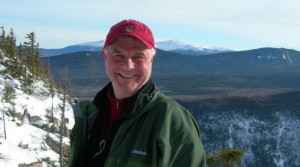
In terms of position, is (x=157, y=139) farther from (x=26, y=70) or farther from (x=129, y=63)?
(x=26, y=70)

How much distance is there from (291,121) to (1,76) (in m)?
129

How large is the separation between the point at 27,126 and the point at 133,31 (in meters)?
56.9

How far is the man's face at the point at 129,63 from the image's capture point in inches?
148

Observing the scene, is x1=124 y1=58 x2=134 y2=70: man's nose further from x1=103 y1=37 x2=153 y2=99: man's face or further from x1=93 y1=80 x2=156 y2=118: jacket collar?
x1=93 y1=80 x2=156 y2=118: jacket collar

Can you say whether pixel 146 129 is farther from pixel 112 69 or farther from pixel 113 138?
pixel 112 69

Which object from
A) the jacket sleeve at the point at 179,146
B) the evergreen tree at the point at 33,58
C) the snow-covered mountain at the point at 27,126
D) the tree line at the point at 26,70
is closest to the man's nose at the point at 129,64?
the jacket sleeve at the point at 179,146

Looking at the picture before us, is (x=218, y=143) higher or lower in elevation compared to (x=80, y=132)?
lower

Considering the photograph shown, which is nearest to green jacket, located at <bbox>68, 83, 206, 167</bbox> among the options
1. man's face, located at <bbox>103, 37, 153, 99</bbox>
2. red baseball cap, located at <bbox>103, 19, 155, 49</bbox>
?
man's face, located at <bbox>103, 37, 153, 99</bbox>

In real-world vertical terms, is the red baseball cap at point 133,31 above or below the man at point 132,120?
above

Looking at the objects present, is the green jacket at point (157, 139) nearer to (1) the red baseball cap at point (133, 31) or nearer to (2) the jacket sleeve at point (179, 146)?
(2) the jacket sleeve at point (179, 146)

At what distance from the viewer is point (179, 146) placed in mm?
3260

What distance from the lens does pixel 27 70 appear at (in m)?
78.4

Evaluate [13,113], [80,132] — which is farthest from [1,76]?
[80,132]

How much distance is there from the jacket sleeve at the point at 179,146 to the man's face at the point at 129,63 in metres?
0.61
